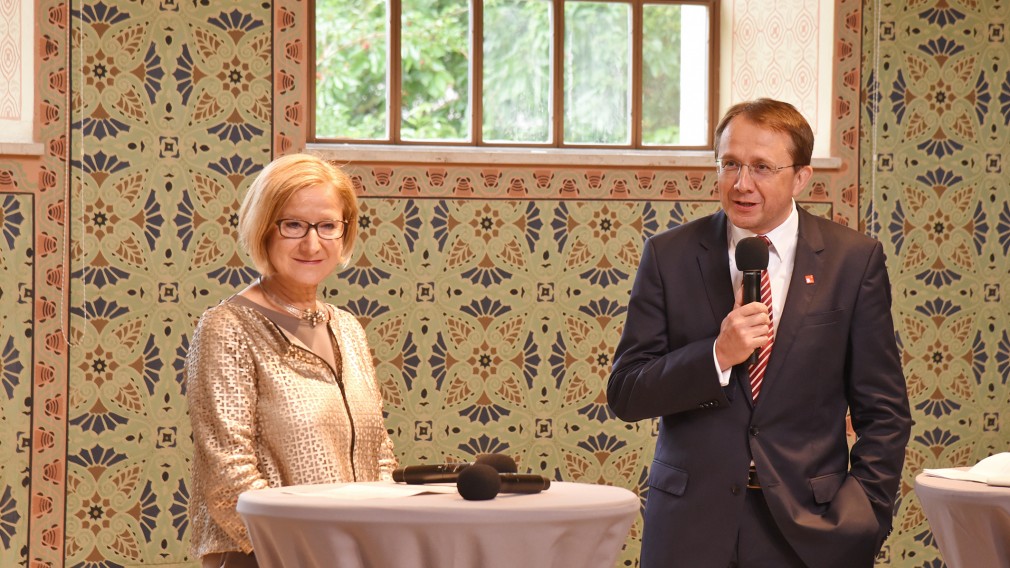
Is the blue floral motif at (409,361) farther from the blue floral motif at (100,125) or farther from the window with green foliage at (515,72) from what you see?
the blue floral motif at (100,125)

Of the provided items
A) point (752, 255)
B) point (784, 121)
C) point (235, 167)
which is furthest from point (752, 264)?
point (235, 167)

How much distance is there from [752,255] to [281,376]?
1.12m

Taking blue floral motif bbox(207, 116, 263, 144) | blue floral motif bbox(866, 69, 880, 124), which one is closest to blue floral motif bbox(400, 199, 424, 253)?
blue floral motif bbox(207, 116, 263, 144)

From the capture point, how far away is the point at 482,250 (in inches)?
186

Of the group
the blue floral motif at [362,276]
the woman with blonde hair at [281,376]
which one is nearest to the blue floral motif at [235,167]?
the blue floral motif at [362,276]

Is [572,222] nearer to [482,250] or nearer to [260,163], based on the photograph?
[482,250]

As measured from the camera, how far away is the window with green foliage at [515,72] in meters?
4.99

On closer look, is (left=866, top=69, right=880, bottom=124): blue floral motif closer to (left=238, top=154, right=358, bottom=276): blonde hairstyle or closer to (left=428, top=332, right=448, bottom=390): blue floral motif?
(left=428, top=332, right=448, bottom=390): blue floral motif

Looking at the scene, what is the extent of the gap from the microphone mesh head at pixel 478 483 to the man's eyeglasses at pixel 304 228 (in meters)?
0.89

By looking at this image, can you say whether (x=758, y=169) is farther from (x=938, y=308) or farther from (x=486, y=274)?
(x=938, y=308)

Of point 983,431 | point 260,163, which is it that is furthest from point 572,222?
point 983,431

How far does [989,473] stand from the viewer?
270cm

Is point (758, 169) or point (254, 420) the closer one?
point (254, 420)

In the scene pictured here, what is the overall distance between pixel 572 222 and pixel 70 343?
202 centimetres
